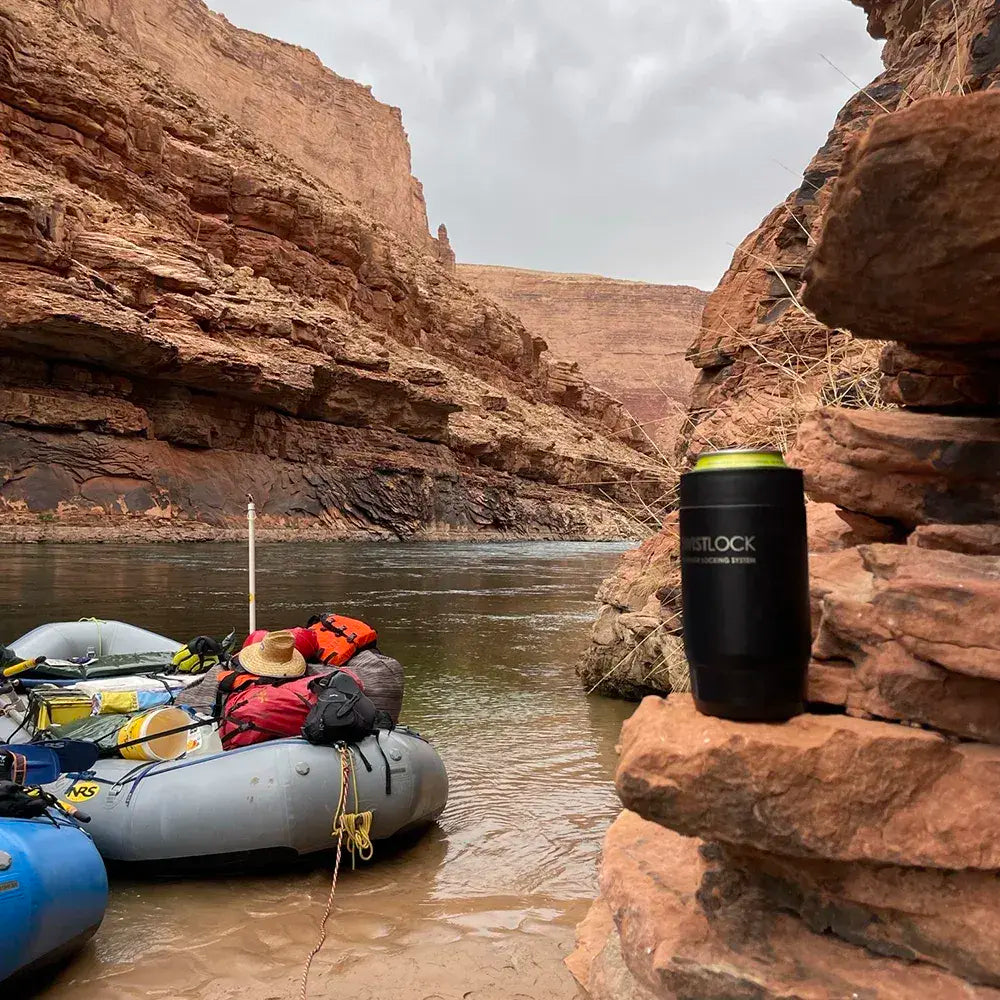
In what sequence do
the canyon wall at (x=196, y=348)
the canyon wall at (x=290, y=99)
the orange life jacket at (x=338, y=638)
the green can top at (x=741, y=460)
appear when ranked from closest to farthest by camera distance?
the green can top at (x=741, y=460)
the orange life jacket at (x=338, y=638)
the canyon wall at (x=196, y=348)
the canyon wall at (x=290, y=99)

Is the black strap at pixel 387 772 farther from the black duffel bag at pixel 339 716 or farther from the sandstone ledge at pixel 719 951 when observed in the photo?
the sandstone ledge at pixel 719 951

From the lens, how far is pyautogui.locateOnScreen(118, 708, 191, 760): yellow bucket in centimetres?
384

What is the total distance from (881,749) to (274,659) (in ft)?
11.4

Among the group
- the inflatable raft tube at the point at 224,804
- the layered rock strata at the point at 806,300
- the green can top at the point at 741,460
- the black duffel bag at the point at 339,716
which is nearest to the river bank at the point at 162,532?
the layered rock strata at the point at 806,300

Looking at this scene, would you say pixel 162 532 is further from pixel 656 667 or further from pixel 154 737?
pixel 154 737

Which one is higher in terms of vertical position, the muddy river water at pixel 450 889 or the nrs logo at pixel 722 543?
the nrs logo at pixel 722 543

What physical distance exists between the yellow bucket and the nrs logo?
3088mm

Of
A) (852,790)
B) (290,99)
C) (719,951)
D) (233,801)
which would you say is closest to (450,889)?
(233,801)

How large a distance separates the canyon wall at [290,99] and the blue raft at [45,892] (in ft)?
219

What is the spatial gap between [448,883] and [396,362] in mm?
38173

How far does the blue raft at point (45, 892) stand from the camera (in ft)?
8.15

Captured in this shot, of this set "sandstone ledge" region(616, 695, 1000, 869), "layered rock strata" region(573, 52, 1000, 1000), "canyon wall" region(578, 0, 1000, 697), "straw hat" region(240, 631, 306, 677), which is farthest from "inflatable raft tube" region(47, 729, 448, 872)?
"sandstone ledge" region(616, 695, 1000, 869)

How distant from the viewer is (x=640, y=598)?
21.9ft

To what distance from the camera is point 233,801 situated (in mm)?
3490
